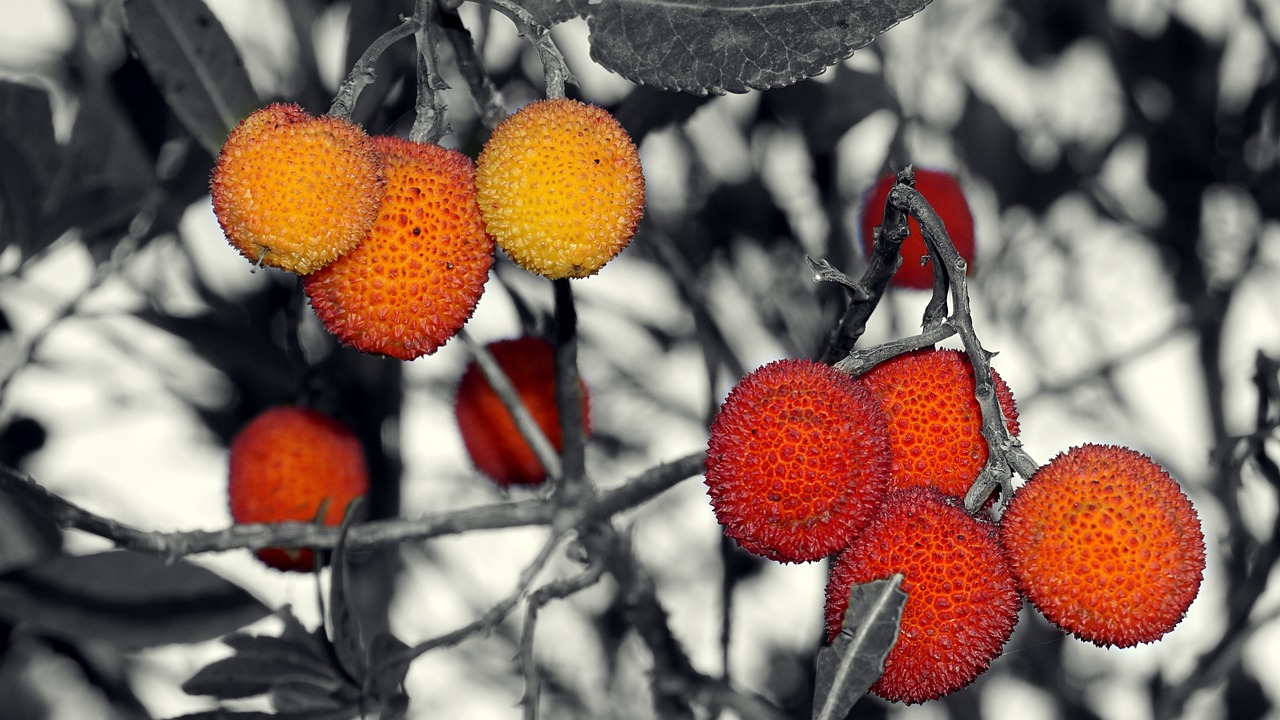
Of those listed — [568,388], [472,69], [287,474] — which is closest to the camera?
[472,69]

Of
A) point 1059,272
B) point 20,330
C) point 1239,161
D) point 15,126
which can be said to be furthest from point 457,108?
point 1239,161

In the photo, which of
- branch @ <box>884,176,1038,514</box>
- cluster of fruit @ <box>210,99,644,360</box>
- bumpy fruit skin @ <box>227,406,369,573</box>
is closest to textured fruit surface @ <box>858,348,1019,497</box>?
branch @ <box>884,176,1038,514</box>

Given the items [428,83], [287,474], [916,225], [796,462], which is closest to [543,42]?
[428,83]

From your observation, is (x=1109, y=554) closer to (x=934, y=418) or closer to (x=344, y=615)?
(x=934, y=418)

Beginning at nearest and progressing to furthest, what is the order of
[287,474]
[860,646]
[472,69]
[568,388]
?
[860,646] → [472,69] → [568,388] → [287,474]

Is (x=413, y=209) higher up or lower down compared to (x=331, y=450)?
higher up

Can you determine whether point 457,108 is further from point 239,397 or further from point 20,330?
point 20,330

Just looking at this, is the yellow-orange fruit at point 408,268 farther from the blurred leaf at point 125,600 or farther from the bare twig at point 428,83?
the blurred leaf at point 125,600
